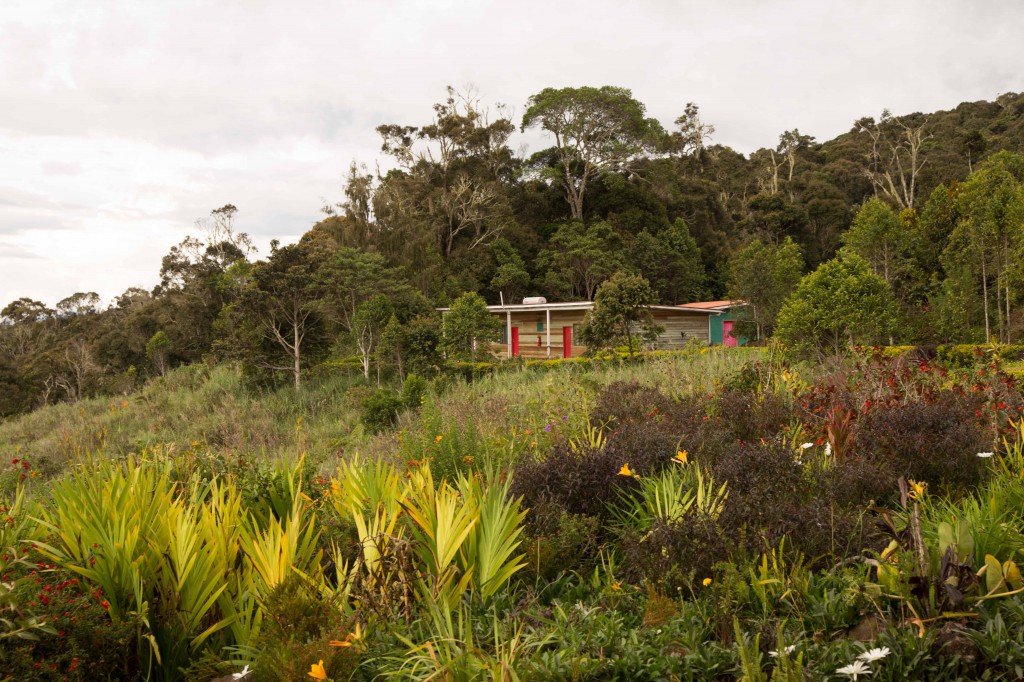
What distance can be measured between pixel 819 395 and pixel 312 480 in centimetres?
429

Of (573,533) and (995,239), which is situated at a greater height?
(995,239)

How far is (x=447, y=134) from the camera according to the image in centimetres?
3891

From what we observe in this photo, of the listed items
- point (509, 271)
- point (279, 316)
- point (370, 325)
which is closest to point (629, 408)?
point (370, 325)

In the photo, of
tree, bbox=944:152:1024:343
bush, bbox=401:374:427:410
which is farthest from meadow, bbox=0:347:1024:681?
tree, bbox=944:152:1024:343

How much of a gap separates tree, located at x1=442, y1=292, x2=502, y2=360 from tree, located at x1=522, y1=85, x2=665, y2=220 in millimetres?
21154

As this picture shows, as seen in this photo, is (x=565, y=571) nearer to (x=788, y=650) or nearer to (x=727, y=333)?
(x=788, y=650)

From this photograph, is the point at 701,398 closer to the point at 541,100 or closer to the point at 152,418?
the point at 152,418

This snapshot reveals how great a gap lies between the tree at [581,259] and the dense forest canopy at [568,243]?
0.38 feet

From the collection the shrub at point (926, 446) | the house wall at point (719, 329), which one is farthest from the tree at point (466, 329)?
the shrub at point (926, 446)

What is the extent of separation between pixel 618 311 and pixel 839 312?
5873mm

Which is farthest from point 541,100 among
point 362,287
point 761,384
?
point 761,384

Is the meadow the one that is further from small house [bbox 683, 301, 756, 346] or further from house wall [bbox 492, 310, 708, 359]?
small house [bbox 683, 301, 756, 346]

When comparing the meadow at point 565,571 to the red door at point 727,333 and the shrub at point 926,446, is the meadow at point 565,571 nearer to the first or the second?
the shrub at point 926,446

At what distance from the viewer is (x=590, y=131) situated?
3978 centimetres
